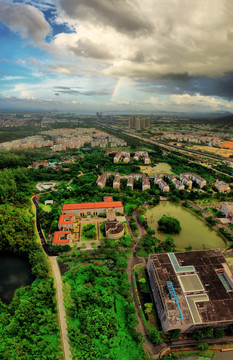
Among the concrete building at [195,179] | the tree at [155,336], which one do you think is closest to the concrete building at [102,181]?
the concrete building at [195,179]

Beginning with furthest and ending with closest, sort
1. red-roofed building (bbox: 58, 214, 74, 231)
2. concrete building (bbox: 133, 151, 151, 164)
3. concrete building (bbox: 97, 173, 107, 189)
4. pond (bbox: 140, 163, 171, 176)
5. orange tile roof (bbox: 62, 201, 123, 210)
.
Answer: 1. concrete building (bbox: 133, 151, 151, 164)
2. pond (bbox: 140, 163, 171, 176)
3. concrete building (bbox: 97, 173, 107, 189)
4. orange tile roof (bbox: 62, 201, 123, 210)
5. red-roofed building (bbox: 58, 214, 74, 231)

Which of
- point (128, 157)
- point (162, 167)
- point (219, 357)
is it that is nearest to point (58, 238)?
point (219, 357)

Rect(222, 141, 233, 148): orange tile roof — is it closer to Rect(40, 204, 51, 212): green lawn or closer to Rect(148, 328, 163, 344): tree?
Rect(40, 204, 51, 212): green lawn

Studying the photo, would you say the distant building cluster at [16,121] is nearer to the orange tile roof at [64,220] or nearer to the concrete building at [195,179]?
the orange tile roof at [64,220]

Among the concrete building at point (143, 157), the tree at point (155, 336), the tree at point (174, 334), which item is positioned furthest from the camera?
the concrete building at point (143, 157)

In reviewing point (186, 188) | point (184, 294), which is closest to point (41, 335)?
point (184, 294)

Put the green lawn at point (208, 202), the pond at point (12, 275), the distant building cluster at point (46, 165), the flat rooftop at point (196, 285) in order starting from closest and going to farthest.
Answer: the flat rooftop at point (196, 285)
the pond at point (12, 275)
the green lawn at point (208, 202)
the distant building cluster at point (46, 165)

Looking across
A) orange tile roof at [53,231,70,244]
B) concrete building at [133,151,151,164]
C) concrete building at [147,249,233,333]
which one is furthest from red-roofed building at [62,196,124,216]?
concrete building at [133,151,151,164]
